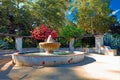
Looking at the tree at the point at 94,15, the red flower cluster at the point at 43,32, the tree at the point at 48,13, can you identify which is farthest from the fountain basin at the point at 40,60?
the tree at the point at 48,13

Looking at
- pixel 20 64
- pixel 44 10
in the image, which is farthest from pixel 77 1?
pixel 20 64

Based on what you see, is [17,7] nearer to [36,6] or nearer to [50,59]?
[36,6]

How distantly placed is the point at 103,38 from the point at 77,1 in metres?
8.38

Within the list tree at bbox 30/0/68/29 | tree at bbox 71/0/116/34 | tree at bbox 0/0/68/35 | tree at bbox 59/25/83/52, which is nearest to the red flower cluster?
tree at bbox 59/25/83/52

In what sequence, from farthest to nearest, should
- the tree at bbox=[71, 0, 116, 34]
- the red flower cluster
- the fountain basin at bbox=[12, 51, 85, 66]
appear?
the tree at bbox=[71, 0, 116, 34] < the red flower cluster < the fountain basin at bbox=[12, 51, 85, 66]

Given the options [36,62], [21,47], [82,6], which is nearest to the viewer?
[36,62]

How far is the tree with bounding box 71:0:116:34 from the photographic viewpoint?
30.1 m

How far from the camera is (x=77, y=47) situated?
25.9 m

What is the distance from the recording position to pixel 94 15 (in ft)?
100

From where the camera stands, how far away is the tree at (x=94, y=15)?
30109 mm

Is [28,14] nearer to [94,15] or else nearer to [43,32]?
[94,15]

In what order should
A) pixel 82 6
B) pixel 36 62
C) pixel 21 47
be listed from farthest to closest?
pixel 82 6 → pixel 21 47 → pixel 36 62

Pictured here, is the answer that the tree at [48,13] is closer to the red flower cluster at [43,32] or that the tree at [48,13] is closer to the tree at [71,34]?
the tree at [71,34]

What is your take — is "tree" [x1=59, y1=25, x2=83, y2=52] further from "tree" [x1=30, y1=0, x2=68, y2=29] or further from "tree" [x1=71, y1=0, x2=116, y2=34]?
"tree" [x1=30, y1=0, x2=68, y2=29]
